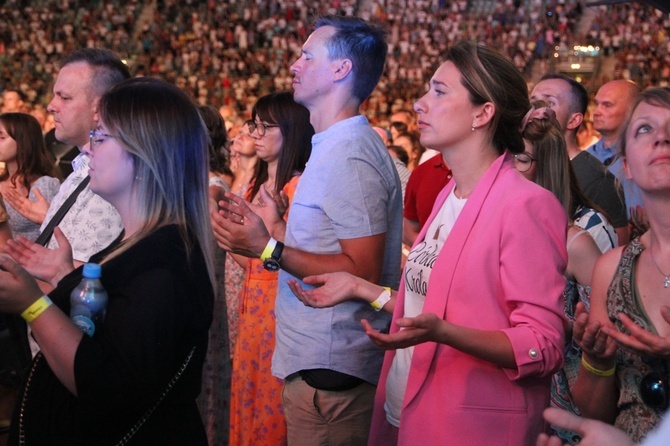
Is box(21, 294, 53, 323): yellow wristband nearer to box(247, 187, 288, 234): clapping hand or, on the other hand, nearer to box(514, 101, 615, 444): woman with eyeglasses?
box(247, 187, 288, 234): clapping hand

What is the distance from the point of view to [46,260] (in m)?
2.24

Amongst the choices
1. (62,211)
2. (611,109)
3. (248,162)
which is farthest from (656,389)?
(248,162)

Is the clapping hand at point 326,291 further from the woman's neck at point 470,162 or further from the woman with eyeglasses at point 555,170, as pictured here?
the woman with eyeglasses at point 555,170

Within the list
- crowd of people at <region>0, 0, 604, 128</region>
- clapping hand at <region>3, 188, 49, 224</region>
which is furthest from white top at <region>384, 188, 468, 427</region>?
crowd of people at <region>0, 0, 604, 128</region>

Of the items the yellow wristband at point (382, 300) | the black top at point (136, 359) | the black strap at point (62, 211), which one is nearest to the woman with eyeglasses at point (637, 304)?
the yellow wristband at point (382, 300)

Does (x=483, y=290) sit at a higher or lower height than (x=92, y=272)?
lower

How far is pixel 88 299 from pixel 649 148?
1.30 meters

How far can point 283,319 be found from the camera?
2855mm

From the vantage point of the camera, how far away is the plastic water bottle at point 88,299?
1926 mm

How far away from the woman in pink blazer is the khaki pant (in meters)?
0.42

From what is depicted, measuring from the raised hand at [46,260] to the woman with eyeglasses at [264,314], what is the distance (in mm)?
1254

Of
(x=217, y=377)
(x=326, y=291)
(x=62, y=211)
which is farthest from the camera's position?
(x=217, y=377)

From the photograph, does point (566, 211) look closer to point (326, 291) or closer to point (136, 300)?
point (326, 291)

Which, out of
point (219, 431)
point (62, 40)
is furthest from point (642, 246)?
point (62, 40)
